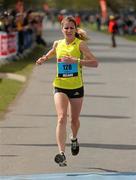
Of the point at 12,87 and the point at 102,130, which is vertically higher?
the point at 102,130

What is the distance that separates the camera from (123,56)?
123 feet

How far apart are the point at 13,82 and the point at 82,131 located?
9201 millimetres

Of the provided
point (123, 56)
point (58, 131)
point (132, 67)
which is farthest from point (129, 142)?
point (123, 56)

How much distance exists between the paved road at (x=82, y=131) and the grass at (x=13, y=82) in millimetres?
207

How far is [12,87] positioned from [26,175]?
1130cm

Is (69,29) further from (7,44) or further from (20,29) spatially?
(20,29)

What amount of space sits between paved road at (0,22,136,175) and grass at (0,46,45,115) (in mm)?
207

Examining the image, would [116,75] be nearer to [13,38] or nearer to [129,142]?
[13,38]

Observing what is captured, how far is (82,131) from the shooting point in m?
13.1

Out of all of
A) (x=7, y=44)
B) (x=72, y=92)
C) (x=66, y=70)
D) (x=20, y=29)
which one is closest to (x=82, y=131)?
(x=72, y=92)

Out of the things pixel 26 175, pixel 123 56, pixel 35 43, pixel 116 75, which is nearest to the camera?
pixel 26 175

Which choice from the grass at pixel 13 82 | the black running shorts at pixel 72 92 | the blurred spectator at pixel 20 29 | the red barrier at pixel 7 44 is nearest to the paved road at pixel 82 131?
the grass at pixel 13 82

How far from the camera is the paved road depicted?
1009cm

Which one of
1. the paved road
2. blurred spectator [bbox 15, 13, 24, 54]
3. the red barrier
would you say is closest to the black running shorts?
the paved road
